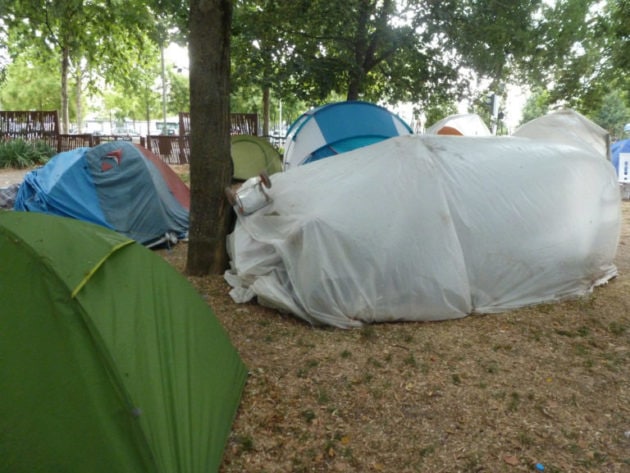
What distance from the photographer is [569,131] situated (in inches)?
259

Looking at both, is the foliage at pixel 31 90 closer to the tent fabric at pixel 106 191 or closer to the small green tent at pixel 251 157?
the small green tent at pixel 251 157

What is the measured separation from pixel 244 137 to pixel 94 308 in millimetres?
11468

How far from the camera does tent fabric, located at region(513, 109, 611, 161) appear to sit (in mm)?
6543

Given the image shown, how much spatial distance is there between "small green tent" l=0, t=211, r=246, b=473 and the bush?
15223 mm

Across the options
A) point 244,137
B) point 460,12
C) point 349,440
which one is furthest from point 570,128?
point 244,137

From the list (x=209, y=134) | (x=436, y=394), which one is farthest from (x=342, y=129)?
(x=436, y=394)

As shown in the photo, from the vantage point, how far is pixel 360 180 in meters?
4.68

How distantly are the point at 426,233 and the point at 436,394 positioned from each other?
1.55 meters

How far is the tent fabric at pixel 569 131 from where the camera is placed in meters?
6.54

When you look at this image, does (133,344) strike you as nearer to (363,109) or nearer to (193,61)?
(193,61)

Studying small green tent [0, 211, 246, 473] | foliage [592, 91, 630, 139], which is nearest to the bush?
small green tent [0, 211, 246, 473]

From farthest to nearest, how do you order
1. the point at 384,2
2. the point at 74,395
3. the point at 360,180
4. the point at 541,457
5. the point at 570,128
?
the point at 384,2, the point at 570,128, the point at 360,180, the point at 541,457, the point at 74,395

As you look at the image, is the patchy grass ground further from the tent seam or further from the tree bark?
the tree bark

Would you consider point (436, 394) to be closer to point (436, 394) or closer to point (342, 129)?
point (436, 394)
